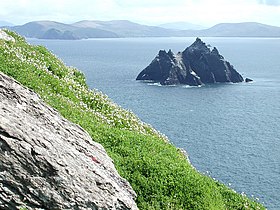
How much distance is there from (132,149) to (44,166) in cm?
660

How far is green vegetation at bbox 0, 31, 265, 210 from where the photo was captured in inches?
603

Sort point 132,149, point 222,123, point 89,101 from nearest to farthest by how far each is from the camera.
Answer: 1. point 132,149
2. point 89,101
3. point 222,123

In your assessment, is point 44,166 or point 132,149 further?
point 132,149

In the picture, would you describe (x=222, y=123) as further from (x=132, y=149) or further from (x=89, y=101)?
(x=132, y=149)

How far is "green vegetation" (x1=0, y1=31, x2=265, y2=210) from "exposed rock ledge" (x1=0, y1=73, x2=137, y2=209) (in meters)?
1.94

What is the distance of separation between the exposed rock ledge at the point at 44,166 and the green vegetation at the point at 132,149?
6.38ft

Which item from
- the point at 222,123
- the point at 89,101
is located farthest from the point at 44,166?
the point at 222,123

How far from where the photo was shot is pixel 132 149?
17125 mm

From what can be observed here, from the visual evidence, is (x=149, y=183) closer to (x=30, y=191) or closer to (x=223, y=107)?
(x=30, y=191)

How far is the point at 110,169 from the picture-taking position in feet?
44.5

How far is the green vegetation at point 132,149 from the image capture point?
15.3 m

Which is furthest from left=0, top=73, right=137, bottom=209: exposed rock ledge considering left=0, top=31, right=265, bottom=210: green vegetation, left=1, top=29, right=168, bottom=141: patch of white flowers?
left=1, top=29, right=168, bottom=141: patch of white flowers

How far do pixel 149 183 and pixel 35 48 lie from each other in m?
17.4

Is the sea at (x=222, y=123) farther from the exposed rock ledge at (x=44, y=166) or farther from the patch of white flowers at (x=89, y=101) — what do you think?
the exposed rock ledge at (x=44, y=166)
